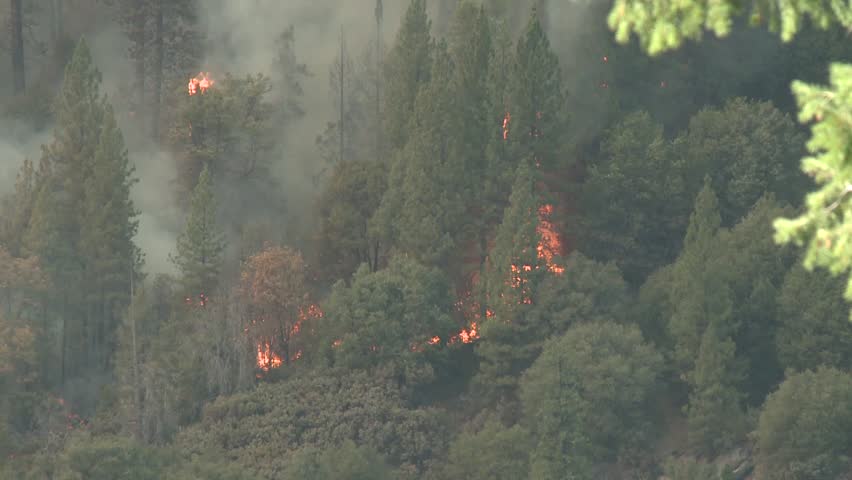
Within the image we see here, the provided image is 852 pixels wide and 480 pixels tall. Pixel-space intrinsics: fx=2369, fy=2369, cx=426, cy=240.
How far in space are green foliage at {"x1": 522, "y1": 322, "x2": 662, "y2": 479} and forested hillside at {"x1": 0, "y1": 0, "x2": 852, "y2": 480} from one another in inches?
3.7

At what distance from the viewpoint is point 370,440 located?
219 feet

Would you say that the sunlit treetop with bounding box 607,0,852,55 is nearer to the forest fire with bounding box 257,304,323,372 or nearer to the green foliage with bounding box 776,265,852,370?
the green foliage with bounding box 776,265,852,370

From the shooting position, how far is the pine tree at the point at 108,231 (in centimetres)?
7081

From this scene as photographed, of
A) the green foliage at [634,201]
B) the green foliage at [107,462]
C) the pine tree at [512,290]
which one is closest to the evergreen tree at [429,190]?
the pine tree at [512,290]

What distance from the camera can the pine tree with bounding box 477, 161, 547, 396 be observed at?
2744 inches

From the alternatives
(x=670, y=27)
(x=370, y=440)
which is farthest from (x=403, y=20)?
(x=670, y=27)

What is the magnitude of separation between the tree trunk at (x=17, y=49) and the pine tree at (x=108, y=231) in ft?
35.4

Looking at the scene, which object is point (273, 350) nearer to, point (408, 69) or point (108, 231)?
point (108, 231)

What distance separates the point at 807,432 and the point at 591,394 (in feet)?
20.6

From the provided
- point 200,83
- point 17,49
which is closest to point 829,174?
point 200,83

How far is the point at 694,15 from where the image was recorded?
778 inches

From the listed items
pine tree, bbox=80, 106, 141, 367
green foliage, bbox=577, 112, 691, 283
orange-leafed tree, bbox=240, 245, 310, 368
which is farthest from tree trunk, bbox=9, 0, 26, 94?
green foliage, bbox=577, 112, 691, 283

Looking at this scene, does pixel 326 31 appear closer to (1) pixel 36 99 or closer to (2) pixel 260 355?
(1) pixel 36 99

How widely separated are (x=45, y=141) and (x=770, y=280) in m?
24.2
